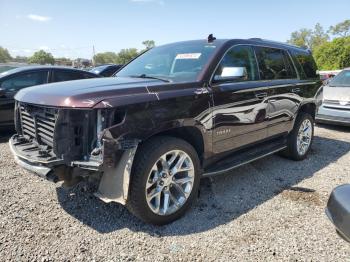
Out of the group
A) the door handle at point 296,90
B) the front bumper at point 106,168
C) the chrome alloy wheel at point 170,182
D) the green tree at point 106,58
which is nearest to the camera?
the front bumper at point 106,168

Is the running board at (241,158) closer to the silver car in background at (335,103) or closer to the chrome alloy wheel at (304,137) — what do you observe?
the chrome alloy wheel at (304,137)

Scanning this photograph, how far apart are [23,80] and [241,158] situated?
16.2 ft

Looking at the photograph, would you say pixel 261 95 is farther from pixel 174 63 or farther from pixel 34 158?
pixel 34 158

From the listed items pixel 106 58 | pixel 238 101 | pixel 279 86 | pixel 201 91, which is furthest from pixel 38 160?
pixel 106 58

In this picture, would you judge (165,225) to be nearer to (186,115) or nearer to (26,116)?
(186,115)

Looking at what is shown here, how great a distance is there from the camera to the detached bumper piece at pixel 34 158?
284 cm

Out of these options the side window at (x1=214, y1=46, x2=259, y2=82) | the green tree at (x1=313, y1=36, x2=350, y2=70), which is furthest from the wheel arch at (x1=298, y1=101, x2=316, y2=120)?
the green tree at (x1=313, y1=36, x2=350, y2=70)

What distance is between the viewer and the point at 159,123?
9.89 ft

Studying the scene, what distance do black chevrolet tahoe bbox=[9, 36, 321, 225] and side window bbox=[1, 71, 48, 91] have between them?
10.2 feet

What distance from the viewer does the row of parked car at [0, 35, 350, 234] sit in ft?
9.10

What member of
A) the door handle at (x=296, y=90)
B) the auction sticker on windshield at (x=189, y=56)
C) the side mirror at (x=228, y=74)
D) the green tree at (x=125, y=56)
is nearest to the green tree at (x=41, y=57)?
the green tree at (x=125, y=56)

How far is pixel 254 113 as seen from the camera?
423 cm

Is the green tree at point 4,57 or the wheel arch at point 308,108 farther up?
the wheel arch at point 308,108

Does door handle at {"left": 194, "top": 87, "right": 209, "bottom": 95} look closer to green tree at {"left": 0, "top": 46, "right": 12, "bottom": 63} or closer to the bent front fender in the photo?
the bent front fender
